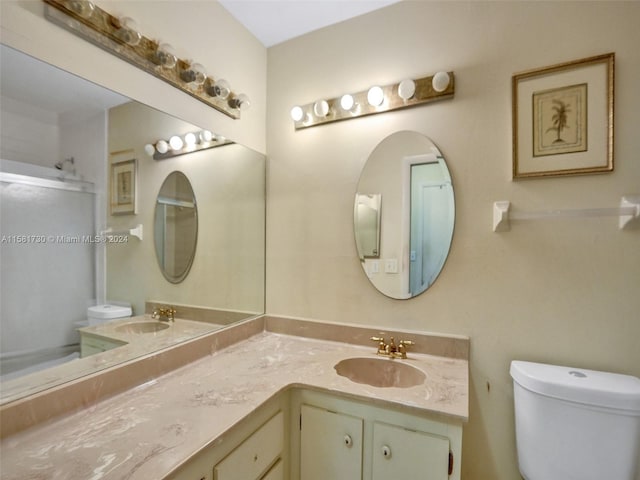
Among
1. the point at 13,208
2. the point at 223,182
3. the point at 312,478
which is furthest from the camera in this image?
the point at 223,182

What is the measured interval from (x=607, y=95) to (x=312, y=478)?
74.6 inches

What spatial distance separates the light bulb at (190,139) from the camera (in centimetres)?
137

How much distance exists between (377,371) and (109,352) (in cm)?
112

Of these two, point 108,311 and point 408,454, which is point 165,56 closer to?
point 108,311

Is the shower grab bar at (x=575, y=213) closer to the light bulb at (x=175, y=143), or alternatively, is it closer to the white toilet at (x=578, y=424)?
the white toilet at (x=578, y=424)

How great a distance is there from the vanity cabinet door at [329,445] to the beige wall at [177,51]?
142 cm

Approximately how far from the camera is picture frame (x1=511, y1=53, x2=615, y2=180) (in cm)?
115

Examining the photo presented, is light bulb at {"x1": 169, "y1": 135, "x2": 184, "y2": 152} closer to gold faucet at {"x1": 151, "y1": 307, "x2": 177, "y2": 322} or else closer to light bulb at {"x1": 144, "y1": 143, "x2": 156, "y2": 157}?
light bulb at {"x1": 144, "y1": 143, "x2": 156, "y2": 157}

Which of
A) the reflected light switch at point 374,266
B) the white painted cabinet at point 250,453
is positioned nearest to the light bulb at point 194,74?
the reflected light switch at point 374,266

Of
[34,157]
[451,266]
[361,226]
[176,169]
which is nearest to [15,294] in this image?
[34,157]

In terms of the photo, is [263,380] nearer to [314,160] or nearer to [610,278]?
[314,160]

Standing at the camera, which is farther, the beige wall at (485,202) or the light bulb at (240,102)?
the light bulb at (240,102)

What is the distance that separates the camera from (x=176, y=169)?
1.37 metres

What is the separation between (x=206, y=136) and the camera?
4.84ft
